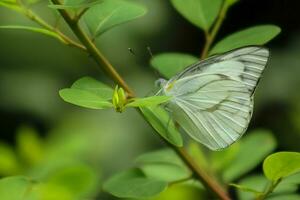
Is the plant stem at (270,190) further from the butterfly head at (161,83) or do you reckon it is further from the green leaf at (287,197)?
the butterfly head at (161,83)

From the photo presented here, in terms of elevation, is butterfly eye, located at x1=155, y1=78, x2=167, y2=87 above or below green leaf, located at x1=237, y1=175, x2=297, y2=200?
above

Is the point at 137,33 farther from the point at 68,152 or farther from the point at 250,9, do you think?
the point at 68,152

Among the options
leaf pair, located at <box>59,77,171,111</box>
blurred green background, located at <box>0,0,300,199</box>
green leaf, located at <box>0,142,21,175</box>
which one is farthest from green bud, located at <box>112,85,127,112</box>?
blurred green background, located at <box>0,0,300,199</box>

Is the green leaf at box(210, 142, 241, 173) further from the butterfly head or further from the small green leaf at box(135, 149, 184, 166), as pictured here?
the butterfly head

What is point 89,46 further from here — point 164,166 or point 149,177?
point 164,166

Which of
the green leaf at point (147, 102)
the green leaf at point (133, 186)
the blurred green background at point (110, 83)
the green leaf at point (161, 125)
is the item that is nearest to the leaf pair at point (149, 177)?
the green leaf at point (133, 186)

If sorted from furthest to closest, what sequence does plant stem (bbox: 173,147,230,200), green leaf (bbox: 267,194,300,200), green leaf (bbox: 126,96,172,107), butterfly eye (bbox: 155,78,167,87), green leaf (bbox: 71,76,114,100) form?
butterfly eye (bbox: 155,78,167,87) → green leaf (bbox: 267,194,300,200) → plant stem (bbox: 173,147,230,200) → green leaf (bbox: 71,76,114,100) → green leaf (bbox: 126,96,172,107)

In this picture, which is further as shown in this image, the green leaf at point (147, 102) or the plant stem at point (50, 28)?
the plant stem at point (50, 28)
